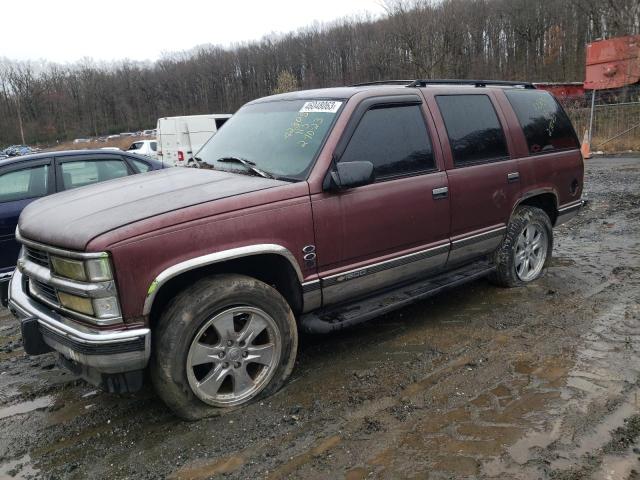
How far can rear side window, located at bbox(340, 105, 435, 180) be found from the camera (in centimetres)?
369

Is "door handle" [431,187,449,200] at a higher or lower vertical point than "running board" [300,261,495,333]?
higher

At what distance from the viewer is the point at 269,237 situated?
10.3 ft

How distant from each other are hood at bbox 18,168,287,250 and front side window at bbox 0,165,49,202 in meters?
2.78

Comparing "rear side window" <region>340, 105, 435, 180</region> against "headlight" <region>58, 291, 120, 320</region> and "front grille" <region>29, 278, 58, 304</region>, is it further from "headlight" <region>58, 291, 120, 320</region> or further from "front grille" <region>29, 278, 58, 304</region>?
"front grille" <region>29, 278, 58, 304</region>

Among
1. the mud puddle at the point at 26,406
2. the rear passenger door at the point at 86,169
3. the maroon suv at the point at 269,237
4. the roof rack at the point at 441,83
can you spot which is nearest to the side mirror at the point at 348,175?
the maroon suv at the point at 269,237

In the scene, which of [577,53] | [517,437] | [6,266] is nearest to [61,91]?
[577,53]

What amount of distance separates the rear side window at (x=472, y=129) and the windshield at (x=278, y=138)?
45.2 inches

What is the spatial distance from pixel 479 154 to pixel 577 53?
45.1 metres

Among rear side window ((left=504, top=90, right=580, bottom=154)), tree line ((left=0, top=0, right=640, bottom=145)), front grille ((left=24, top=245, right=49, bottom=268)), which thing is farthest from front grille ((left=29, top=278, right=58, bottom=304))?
tree line ((left=0, top=0, right=640, bottom=145))

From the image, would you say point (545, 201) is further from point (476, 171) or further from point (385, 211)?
point (385, 211)

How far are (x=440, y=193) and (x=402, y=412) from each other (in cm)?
181

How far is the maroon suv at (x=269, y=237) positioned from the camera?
276 cm

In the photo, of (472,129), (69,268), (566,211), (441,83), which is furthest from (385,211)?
(566,211)

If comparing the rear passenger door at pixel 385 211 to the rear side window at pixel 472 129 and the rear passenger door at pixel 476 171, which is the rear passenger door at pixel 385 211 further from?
the rear side window at pixel 472 129
